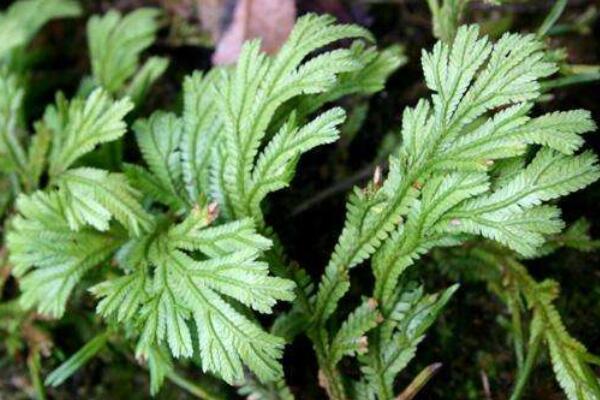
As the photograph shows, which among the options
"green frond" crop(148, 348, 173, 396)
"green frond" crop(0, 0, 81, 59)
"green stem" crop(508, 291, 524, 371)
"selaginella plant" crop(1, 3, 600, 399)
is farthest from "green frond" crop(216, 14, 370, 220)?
"green frond" crop(0, 0, 81, 59)

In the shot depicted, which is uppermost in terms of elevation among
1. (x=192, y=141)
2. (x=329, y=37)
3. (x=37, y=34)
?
(x=37, y=34)

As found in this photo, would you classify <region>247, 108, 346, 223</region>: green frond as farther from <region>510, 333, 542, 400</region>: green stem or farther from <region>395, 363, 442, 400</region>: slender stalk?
<region>510, 333, 542, 400</region>: green stem

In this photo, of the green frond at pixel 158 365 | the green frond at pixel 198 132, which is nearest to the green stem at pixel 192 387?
the green frond at pixel 158 365

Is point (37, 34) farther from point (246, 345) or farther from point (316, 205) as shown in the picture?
point (246, 345)

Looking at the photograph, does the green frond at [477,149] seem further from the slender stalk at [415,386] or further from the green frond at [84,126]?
the green frond at [84,126]

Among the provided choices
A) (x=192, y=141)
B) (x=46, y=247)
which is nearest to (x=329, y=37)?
(x=192, y=141)

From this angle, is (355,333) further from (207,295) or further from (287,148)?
(287,148)

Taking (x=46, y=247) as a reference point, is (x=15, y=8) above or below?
above
